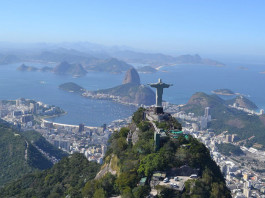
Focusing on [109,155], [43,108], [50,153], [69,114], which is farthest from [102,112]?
[109,155]

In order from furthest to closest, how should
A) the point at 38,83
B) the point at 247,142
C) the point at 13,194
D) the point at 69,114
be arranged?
the point at 38,83
the point at 69,114
the point at 247,142
the point at 13,194

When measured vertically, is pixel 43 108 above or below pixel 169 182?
below

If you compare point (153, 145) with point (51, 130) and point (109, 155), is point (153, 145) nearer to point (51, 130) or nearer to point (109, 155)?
point (109, 155)

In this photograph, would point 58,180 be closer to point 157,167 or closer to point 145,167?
point 145,167

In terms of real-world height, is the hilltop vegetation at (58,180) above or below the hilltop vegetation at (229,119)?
above

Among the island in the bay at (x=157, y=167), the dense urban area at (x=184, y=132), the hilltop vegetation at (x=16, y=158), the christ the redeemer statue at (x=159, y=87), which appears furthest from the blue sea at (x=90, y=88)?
the island in the bay at (x=157, y=167)

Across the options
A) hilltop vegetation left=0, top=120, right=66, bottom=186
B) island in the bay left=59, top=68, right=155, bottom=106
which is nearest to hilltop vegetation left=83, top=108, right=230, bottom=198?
hilltop vegetation left=0, top=120, right=66, bottom=186

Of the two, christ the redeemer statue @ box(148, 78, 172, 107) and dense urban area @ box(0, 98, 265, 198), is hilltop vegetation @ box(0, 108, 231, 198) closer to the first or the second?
christ the redeemer statue @ box(148, 78, 172, 107)

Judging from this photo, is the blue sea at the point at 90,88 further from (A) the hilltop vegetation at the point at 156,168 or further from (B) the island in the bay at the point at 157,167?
(A) the hilltop vegetation at the point at 156,168
